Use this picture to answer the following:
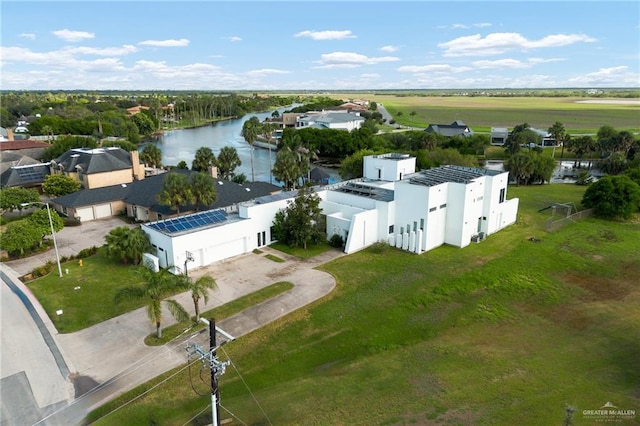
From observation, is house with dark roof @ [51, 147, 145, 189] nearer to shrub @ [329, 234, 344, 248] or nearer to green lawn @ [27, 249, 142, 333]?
green lawn @ [27, 249, 142, 333]

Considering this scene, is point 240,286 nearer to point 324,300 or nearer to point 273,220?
point 324,300

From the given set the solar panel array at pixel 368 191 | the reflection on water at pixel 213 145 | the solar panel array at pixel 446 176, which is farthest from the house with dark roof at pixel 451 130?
A: the solar panel array at pixel 368 191

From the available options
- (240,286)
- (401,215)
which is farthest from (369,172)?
(240,286)

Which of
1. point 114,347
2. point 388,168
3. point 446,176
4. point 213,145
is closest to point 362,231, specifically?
point 446,176

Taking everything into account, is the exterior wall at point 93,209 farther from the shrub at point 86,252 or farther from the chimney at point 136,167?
the shrub at point 86,252

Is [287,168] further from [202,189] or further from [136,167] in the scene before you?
[136,167]

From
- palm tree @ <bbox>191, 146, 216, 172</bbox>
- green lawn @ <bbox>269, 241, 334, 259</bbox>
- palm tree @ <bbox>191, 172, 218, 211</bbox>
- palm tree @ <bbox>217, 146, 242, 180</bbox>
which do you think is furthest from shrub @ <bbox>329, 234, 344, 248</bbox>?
palm tree @ <bbox>217, 146, 242, 180</bbox>

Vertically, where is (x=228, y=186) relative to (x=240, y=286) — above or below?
above
